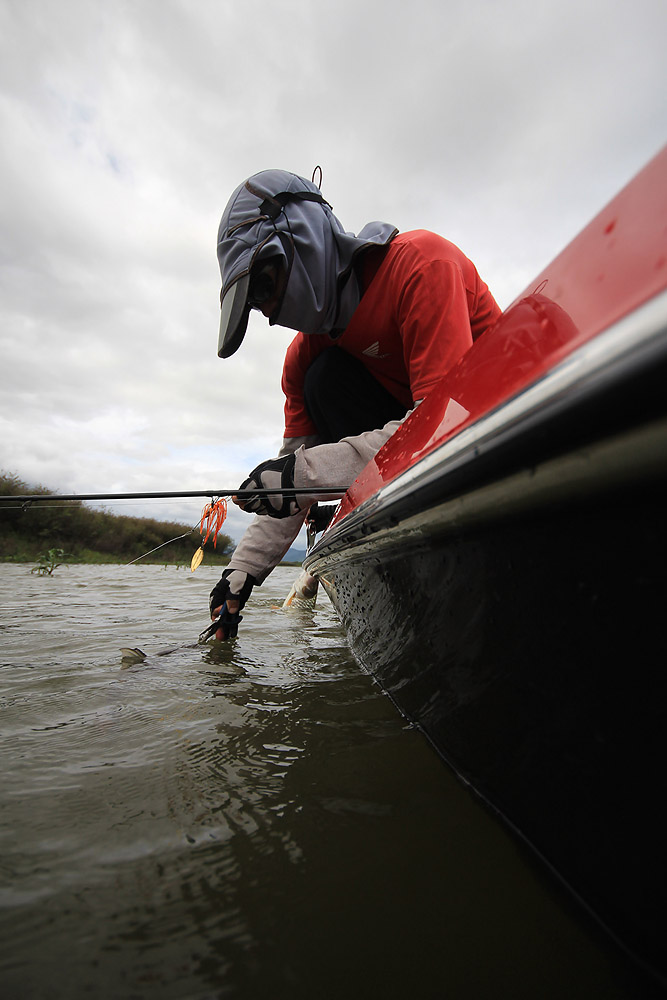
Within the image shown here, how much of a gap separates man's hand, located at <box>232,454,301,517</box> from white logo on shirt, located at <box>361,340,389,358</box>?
0.80m

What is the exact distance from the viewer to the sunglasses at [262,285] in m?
2.08

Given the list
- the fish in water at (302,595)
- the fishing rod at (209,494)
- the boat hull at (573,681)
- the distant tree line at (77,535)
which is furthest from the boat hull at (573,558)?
the distant tree line at (77,535)

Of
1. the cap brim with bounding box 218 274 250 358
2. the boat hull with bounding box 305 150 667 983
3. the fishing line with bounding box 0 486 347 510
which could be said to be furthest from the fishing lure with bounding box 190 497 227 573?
the boat hull with bounding box 305 150 667 983

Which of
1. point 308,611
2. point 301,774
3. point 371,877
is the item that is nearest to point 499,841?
point 371,877

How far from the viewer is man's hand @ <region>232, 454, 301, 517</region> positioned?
1.89 meters

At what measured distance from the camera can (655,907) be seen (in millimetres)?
417

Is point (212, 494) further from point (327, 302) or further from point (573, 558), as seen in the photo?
point (573, 558)

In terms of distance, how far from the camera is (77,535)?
1341cm

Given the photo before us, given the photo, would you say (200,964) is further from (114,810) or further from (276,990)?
(114,810)

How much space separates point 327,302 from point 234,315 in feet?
1.42

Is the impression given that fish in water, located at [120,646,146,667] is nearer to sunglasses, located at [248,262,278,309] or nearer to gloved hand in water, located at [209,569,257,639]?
gloved hand in water, located at [209,569,257,639]

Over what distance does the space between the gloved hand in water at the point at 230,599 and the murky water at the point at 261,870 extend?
1082 mm

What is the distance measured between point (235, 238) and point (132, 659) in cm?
178

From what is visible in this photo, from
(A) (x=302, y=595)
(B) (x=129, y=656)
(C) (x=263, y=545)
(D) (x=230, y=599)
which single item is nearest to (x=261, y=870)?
(B) (x=129, y=656)
